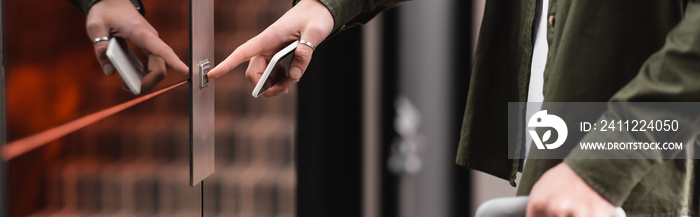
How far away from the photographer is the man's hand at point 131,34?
0.66 metres

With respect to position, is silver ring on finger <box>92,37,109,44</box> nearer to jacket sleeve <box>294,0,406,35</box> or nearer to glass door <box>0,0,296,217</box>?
glass door <box>0,0,296,217</box>

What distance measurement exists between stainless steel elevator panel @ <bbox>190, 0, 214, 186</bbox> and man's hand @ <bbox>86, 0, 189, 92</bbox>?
2cm

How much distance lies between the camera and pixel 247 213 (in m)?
2.17

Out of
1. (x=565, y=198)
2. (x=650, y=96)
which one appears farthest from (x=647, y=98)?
(x=565, y=198)

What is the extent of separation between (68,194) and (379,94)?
6.71 feet

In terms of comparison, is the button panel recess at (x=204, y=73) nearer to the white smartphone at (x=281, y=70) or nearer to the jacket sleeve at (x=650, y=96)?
the white smartphone at (x=281, y=70)

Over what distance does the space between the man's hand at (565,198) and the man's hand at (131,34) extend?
0.43m

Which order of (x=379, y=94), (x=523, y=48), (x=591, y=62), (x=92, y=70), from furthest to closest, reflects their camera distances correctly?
(x=379, y=94)
(x=523, y=48)
(x=591, y=62)
(x=92, y=70)

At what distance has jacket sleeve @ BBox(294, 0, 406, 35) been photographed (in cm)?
98

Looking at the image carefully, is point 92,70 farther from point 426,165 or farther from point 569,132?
point 426,165

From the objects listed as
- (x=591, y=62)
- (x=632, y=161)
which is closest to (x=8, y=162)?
(x=632, y=161)

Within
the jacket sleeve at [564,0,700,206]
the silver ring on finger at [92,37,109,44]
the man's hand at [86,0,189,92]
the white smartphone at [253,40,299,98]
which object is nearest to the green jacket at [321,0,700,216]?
the jacket sleeve at [564,0,700,206]

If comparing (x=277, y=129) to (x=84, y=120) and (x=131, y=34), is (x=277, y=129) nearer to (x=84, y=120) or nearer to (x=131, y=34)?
(x=131, y=34)

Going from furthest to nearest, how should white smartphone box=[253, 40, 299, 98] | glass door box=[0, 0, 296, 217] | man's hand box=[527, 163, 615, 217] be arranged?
1. white smartphone box=[253, 40, 299, 98]
2. man's hand box=[527, 163, 615, 217]
3. glass door box=[0, 0, 296, 217]
